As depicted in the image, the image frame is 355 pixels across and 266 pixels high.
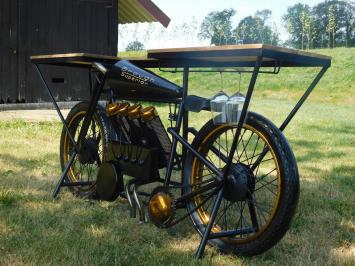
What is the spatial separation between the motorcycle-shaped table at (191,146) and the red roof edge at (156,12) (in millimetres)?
10470

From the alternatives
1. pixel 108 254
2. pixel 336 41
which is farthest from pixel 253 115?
pixel 336 41

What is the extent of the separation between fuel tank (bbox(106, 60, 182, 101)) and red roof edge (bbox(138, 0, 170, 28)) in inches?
438

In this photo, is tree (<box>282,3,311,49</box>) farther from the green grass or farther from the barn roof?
the green grass

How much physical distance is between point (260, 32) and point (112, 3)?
103 metres

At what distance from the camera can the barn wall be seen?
13047mm

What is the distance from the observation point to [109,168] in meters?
3.75

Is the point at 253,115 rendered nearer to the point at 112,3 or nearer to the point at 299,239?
the point at 299,239

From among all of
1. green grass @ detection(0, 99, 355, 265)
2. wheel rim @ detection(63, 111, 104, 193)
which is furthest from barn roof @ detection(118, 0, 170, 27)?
wheel rim @ detection(63, 111, 104, 193)

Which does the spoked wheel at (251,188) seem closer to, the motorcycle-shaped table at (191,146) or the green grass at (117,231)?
the motorcycle-shaped table at (191,146)

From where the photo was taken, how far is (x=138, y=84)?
3572 mm

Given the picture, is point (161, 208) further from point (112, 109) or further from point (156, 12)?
point (156, 12)

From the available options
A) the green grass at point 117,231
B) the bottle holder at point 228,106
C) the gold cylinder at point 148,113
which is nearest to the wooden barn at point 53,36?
the green grass at point 117,231

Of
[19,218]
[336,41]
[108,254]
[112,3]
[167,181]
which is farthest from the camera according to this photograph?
[336,41]

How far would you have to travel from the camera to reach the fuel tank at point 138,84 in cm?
347
